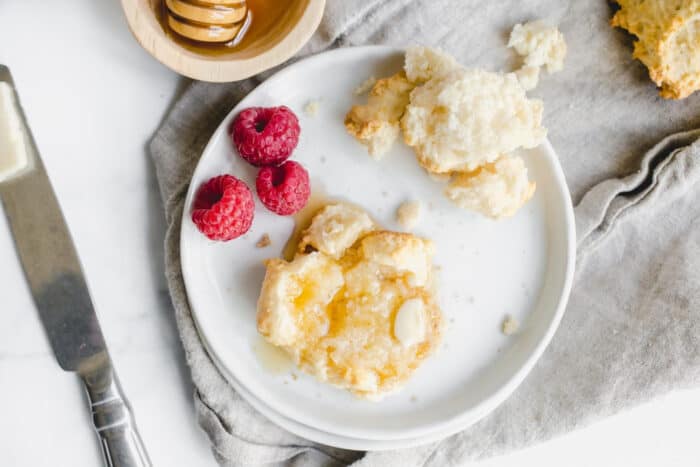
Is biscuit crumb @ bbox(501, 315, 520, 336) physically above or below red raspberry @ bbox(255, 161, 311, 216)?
below

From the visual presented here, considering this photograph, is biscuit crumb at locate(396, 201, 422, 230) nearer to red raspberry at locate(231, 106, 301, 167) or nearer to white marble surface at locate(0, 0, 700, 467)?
red raspberry at locate(231, 106, 301, 167)

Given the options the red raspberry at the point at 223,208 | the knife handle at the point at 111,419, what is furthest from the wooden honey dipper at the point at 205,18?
the knife handle at the point at 111,419

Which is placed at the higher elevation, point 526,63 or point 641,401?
point 526,63

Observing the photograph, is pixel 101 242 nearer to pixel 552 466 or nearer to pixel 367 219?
pixel 367 219

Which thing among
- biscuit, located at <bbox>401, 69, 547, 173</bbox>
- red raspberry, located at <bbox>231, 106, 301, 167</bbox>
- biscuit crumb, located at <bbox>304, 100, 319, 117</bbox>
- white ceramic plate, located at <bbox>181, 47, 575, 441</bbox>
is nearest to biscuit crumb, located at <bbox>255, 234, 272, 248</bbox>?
white ceramic plate, located at <bbox>181, 47, 575, 441</bbox>

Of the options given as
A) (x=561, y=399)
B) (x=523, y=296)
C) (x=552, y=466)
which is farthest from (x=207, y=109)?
(x=552, y=466)
